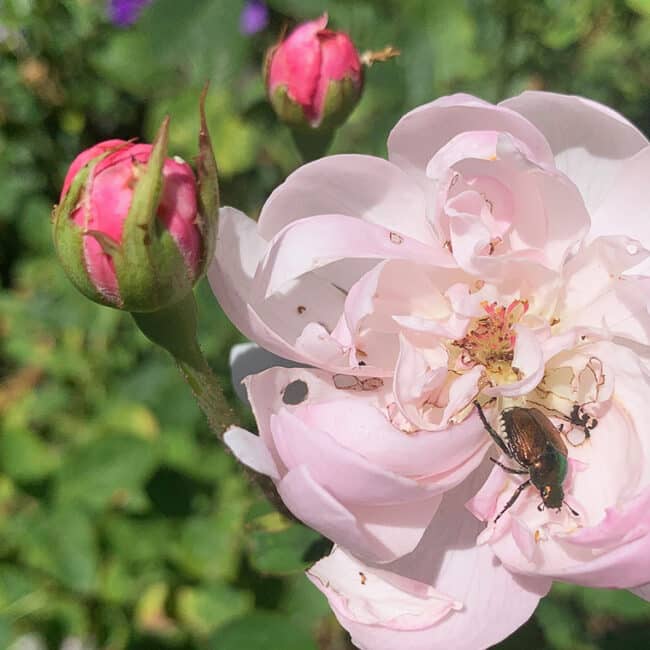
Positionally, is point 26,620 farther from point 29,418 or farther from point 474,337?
point 474,337

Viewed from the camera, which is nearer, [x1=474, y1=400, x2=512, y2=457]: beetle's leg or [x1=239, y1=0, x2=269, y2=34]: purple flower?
[x1=474, y1=400, x2=512, y2=457]: beetle's leg

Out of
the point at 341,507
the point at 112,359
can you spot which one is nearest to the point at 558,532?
the point at 341,507

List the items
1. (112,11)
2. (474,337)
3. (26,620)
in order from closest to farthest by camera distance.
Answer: (474,337), (26,620), (112,11)

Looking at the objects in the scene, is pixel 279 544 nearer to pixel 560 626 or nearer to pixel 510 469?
pixel 510 469

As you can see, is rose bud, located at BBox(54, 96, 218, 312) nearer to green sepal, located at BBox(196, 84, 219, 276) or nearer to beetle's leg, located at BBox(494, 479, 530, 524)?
green sepal, located at BBox(196, 84, 219, 276)

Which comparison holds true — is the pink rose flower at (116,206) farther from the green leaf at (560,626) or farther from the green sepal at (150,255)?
the green leaf at (560,626)

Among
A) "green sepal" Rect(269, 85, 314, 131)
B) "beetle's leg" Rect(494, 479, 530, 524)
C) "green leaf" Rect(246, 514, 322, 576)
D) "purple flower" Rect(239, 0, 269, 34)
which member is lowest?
"green leaf" Rect(246, 514, 322, 576)

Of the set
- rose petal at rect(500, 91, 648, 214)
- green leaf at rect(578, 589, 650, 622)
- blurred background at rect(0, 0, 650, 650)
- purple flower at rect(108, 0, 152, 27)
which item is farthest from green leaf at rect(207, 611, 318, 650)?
purple flower at rect(108, 0, 152, 27)
